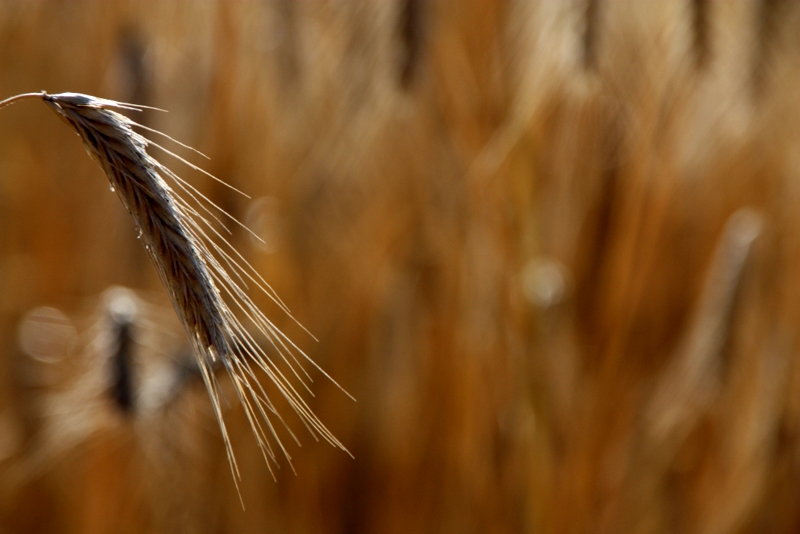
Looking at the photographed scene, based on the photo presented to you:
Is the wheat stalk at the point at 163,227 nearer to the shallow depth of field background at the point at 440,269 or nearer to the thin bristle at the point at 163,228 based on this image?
the thin bristle at the point at 163,228

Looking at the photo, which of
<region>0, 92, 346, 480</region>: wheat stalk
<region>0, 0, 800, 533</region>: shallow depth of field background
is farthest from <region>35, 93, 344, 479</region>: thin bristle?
<region>0, 0, 800, 533</region>: shallow depth of field background

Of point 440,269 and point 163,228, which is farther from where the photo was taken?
point 440,269

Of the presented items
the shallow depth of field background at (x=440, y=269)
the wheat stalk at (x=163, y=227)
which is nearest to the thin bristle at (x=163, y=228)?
the wheat stalk at (x=163, y=227)

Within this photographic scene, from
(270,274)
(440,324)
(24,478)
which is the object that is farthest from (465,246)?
(24,478)

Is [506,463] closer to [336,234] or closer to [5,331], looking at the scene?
[336,234]

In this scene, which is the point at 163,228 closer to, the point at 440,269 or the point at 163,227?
the point at 163,227

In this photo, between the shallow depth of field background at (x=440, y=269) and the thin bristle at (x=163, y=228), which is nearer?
the thin bristle at (x=163, y=228)

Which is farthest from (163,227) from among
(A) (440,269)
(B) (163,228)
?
(A) (440,269)

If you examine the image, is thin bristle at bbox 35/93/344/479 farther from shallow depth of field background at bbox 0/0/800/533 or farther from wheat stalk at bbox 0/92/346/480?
shallow depth of field background at bbox 0/0/800/533
